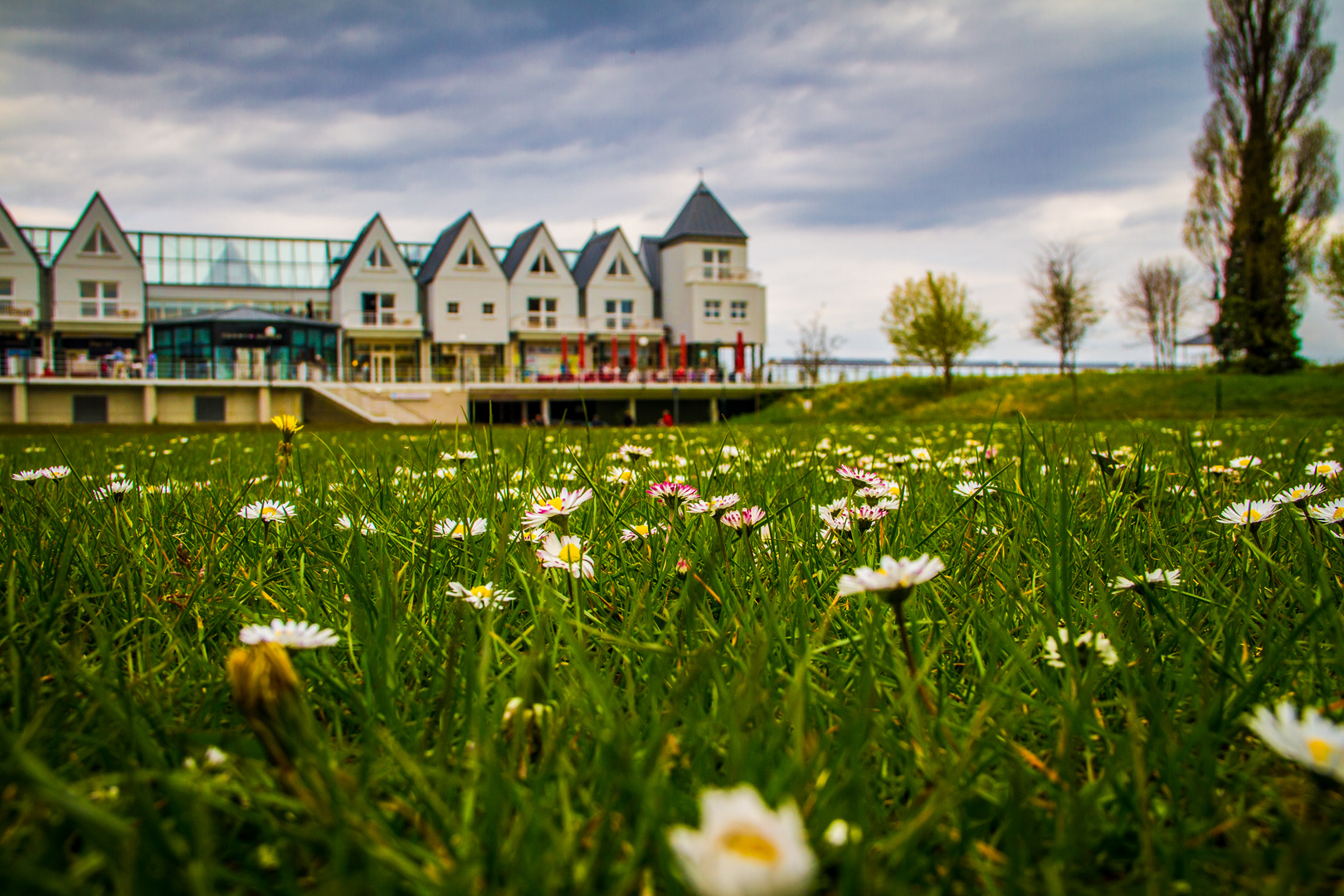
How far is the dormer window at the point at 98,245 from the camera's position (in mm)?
40875

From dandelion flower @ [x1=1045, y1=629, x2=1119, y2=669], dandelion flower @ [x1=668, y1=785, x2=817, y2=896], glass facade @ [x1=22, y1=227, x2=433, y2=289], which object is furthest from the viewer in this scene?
glass facade @ [x1=22, y1=227, x2=433, y2=289]

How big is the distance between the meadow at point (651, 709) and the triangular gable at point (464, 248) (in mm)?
44292

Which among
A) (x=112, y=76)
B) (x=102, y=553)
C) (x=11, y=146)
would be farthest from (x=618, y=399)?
(x=102, y=553)

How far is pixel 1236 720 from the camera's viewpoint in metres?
0.83

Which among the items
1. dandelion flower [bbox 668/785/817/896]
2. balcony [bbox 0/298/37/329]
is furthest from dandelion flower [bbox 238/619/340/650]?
balcony [bbox 0/298/37/329]

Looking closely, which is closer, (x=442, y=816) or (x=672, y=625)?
(x=442, y=816)

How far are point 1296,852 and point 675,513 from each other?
1125 millimetres

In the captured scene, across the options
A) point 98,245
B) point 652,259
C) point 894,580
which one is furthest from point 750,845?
point 98,245

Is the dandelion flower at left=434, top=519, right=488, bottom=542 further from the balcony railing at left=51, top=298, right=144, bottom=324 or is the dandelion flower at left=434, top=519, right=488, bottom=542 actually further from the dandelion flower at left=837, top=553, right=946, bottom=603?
the balcony railing at left=51, top=298, right=144, bottom=324

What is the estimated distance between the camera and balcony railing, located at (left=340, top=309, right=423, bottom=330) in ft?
141

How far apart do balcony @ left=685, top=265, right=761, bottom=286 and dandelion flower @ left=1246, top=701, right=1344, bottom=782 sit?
149 ft

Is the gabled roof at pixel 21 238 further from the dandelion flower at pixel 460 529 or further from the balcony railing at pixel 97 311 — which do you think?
the dandelion flower at pixel 460 529

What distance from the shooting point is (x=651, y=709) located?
2.80 feet

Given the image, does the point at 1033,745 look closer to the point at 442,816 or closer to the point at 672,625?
the point at 672,625
